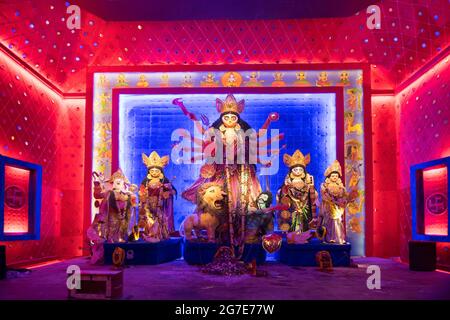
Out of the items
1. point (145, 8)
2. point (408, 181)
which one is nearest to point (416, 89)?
point (408, 181)

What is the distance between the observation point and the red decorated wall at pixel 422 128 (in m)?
6.11

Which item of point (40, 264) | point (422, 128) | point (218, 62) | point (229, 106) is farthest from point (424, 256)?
point (40, 264)

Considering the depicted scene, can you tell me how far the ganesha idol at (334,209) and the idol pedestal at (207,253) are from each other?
1.04 meters

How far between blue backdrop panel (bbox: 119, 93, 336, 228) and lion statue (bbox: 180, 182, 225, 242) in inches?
60.2

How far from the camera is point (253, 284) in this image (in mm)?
4598

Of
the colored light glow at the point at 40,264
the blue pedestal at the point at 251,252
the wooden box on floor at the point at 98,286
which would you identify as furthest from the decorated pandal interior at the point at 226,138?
the wooden box on floor at the point at 98,286

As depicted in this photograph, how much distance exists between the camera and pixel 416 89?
7.01 meters

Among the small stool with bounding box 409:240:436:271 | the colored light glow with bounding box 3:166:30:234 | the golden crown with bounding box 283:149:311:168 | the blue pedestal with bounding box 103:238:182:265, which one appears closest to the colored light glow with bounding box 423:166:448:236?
the small stool with bounding box 409:240:436:271

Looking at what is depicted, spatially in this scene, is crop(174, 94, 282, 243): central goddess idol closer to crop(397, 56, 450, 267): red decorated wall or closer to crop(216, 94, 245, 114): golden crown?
crop(216, 94, 245, 114): golden crown

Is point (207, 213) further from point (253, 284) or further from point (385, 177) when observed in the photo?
point (385, 177)

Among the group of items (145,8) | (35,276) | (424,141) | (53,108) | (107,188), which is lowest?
(35,276)

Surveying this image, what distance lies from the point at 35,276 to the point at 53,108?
3507 millimetres

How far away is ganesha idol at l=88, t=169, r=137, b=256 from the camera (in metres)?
6.19

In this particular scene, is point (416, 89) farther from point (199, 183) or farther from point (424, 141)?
point (199, 183)
